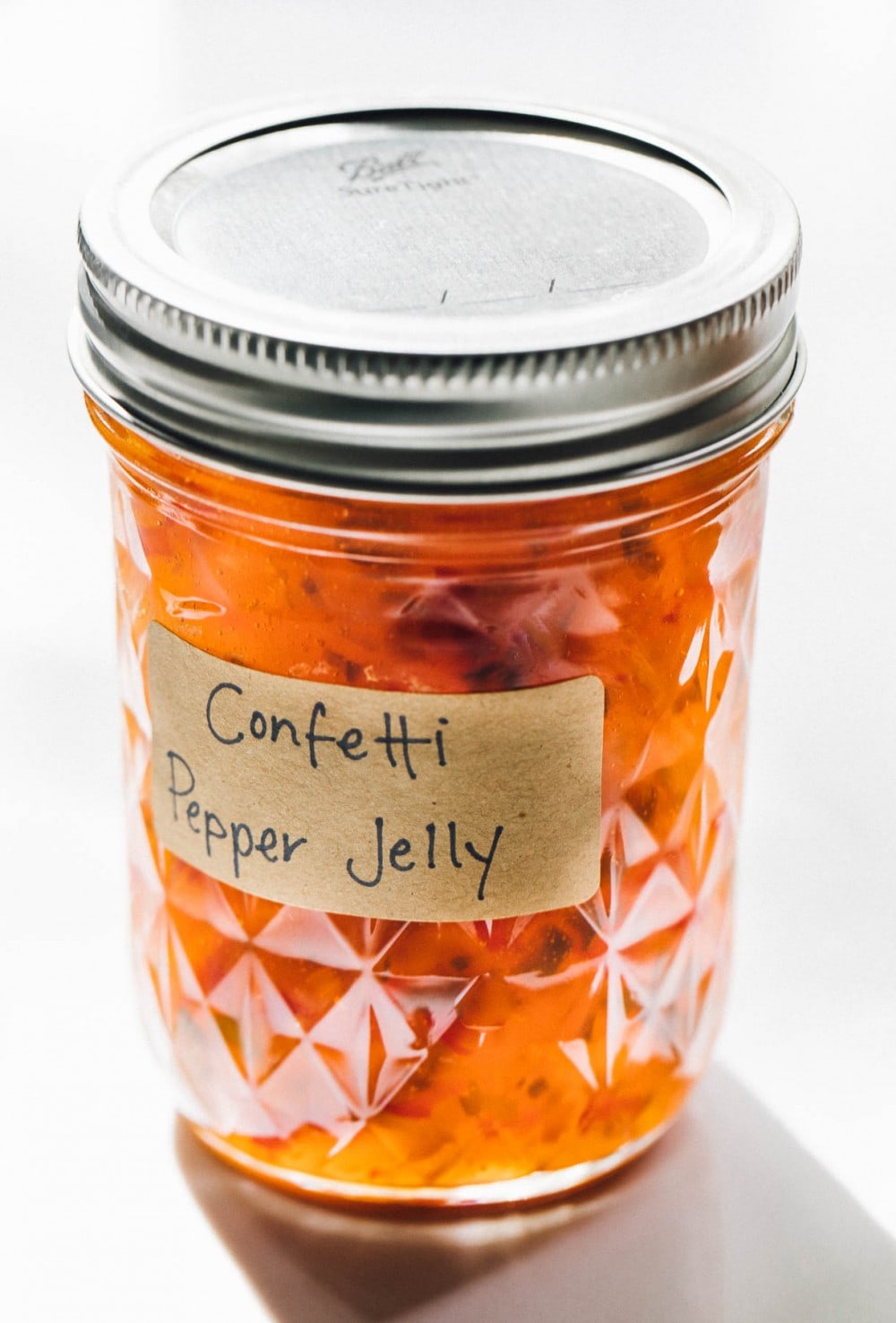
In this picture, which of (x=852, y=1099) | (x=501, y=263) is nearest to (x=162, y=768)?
(x=501, y=263)

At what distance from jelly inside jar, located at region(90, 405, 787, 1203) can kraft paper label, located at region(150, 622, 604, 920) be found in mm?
10

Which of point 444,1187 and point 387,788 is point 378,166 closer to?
point 387,788

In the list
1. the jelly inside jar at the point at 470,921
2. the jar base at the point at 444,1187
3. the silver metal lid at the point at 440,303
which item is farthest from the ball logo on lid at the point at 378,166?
the jar base at the point at 444,1187

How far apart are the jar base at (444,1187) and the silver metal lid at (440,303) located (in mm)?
278

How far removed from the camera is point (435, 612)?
54cm

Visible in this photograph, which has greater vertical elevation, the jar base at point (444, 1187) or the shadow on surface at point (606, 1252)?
the jar base at point (444, 1187)

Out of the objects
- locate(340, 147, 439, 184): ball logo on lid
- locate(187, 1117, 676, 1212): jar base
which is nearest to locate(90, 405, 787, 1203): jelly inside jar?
locate(187, 1117, 676, 1212): jar base

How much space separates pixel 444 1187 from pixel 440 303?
0.32 metres

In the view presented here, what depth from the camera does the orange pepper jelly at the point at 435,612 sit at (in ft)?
1.69

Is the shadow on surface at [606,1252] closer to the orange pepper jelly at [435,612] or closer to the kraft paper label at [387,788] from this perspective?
the orange pepper jelly at [435,612]

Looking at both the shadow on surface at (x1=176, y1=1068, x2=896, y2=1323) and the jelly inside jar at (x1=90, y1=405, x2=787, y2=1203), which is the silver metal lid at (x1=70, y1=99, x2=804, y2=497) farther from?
the shadow on surface at (x1=176, y1=1068, x2=896, y2=1323)

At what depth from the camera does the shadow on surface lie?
0.63 metres

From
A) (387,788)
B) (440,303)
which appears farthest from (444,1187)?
(440,303)

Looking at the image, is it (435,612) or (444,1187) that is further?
(444,1187)
